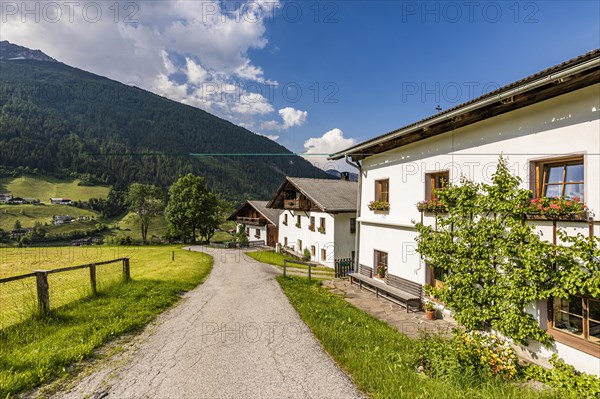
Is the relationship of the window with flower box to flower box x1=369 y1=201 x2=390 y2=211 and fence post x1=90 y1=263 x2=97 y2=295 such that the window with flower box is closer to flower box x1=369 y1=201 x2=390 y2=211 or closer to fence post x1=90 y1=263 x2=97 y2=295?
flower box x1=369 y1=201 x2=390 y2=211

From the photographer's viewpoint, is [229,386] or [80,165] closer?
[229,386]

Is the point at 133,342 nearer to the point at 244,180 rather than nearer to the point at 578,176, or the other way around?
the point at 578,176

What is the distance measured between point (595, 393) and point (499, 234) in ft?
10.5

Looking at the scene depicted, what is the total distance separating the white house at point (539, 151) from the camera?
17.9 feet

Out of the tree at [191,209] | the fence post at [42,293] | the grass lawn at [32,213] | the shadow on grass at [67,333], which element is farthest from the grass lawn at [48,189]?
the fence post at [42,293]

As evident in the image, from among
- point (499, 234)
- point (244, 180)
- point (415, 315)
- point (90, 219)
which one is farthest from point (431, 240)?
point (244, 180)

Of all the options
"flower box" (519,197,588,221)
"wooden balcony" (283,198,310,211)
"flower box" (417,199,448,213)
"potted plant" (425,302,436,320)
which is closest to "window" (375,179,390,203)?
"flower box" (417,199,448,213)

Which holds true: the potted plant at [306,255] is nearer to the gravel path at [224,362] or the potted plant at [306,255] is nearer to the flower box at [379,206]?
the flower box at [379,206]

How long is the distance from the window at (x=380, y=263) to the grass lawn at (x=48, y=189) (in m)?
106

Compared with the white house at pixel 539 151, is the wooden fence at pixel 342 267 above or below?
below

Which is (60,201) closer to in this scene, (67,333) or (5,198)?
(5,198)

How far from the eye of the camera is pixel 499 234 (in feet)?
22.2

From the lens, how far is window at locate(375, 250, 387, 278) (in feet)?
40.3

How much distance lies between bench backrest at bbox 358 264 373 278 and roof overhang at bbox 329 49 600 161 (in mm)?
6387
